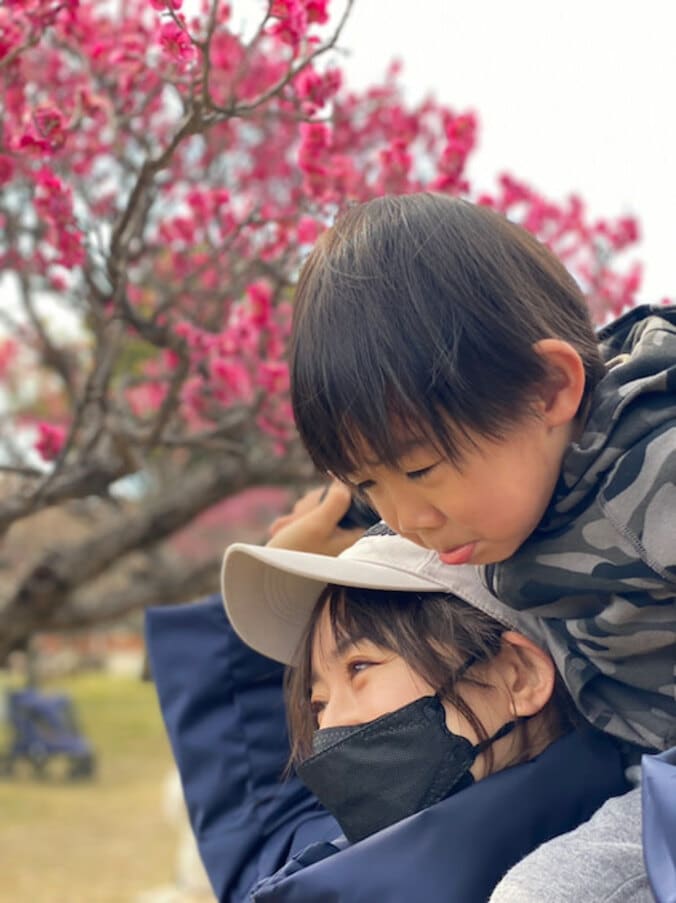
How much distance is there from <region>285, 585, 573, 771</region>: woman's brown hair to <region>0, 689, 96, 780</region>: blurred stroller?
10006 mm

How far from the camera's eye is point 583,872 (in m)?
1.30

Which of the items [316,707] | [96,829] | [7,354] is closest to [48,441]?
[316,707]

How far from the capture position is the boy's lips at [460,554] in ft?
4.79

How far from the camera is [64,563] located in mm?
3373

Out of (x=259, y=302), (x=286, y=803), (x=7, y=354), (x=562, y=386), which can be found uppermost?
(x=562, y=386)

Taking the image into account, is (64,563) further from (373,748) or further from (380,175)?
(373,748)

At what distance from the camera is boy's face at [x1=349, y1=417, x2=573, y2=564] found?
139 cm

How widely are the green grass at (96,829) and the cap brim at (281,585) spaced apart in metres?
5.25

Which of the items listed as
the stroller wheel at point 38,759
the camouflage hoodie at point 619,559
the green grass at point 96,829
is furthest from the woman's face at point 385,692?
the stroller wheel at point 38,759

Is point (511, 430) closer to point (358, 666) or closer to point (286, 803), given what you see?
point (358, 666)

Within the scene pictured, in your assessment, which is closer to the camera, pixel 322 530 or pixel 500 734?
pixel 500 734

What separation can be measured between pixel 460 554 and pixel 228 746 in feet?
2.37

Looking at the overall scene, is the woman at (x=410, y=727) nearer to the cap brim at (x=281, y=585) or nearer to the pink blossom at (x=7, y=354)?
the cap brim at (x=281, y=585)

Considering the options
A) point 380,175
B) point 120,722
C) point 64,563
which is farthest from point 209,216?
point 120,722
